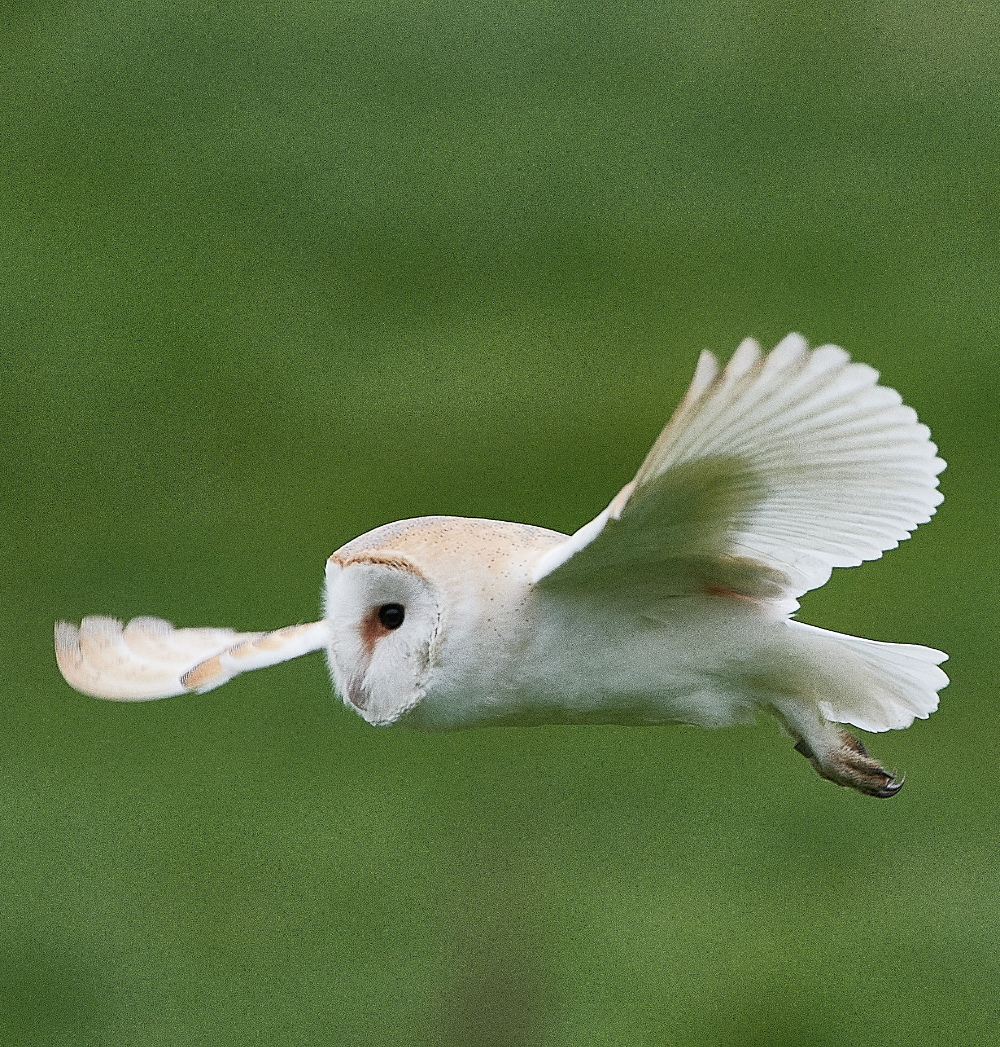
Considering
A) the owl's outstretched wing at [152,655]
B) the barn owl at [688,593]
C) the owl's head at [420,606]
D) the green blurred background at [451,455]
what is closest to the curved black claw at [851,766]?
the barn owl at [688,593]

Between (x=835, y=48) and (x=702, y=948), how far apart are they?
4.39 meters

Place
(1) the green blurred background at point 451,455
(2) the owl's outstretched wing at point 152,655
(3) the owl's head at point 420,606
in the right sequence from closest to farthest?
(3) the owl's head at point 420,606, (2) the owl's outstretched wing at point 152,655, (1) the green blurred background at point 451,455

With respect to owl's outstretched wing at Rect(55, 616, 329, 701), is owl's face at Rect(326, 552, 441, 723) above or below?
below

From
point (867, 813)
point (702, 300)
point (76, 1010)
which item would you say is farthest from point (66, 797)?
point (702, 300)

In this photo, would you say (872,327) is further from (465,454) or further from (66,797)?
(66,797)

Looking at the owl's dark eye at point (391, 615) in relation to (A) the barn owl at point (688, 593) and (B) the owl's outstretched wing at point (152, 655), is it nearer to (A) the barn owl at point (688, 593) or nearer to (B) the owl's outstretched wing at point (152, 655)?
(A) the barn owl at point (688, 593)

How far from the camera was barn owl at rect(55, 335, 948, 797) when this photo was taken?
7.76ft

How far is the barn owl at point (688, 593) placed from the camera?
2365 mm

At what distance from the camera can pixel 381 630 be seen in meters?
2.69

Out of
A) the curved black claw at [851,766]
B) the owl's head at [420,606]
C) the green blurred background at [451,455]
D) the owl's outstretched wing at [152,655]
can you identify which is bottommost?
the curved black claw at [851,766]

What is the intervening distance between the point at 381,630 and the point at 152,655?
0.75 meters

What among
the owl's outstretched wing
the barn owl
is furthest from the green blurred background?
the barn owl

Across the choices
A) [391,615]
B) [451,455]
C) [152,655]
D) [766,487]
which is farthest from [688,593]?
[451,455]

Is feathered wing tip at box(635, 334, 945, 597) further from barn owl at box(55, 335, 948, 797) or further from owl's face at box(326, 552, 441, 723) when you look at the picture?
owl's face at box(326, 552, 441, 723)
